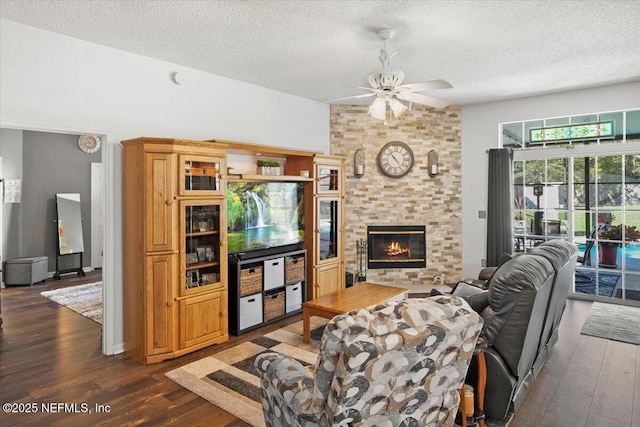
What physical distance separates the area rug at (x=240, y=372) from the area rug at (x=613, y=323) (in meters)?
2.94

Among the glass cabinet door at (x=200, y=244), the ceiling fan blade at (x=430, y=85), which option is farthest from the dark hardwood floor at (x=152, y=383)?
the ceiling fan blade at (x=430, y=85)

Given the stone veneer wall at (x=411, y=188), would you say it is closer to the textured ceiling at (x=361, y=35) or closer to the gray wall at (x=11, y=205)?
the textured ceiling at (x=361, y=35)

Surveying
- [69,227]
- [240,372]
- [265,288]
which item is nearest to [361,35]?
[265,288]

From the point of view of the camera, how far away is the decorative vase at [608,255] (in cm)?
531

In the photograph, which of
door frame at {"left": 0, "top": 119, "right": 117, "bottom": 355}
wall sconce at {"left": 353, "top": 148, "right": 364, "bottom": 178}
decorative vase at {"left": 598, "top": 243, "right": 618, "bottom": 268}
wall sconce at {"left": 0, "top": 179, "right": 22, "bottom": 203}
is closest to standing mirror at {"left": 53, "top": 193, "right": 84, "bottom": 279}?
wall sconce at {"left": 0, "top": 179, "right": 22, "bottom": 203}

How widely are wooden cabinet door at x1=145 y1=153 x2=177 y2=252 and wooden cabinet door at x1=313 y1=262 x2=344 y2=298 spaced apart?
2.13m

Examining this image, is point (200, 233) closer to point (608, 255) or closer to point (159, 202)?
point (159, 202)

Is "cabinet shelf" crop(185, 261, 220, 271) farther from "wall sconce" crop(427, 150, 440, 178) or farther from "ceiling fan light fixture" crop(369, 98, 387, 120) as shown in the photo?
"wall sconce" crop(427, 150, 440, 178)

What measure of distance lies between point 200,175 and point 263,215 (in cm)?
107

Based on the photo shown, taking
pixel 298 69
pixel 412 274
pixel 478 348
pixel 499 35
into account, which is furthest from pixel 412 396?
pixel 412 274

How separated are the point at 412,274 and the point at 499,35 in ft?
12.3

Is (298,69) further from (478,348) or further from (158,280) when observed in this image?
(478,348)

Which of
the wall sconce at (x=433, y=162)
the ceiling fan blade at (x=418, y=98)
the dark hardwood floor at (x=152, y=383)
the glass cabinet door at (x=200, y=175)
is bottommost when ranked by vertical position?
the dark hardwood floor at (x=152, y=383)

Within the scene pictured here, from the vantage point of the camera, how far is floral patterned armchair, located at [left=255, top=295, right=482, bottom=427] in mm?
1481
